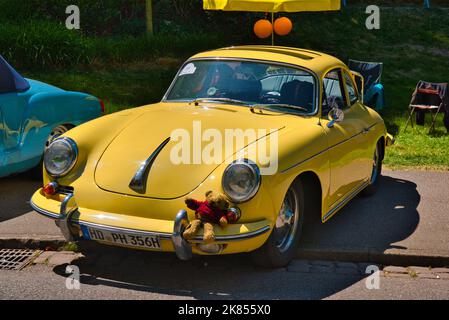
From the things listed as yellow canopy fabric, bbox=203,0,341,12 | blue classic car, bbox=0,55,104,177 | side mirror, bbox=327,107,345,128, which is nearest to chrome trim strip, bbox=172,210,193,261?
side mirror, bbox=327,107,345,128

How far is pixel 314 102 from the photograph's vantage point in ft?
20.2

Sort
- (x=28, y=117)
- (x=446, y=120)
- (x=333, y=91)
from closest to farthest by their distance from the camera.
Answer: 1. (x=333, y=91)
2. (x=28, y=117)
3. (x=446, y=120)

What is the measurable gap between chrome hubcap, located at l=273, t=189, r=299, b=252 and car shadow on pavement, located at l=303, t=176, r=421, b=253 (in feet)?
0.98

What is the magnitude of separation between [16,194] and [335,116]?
336cm

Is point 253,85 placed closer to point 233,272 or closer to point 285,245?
point 285,245

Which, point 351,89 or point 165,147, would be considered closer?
point 165,147

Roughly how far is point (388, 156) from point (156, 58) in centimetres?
642

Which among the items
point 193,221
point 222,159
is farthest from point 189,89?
point 193,221

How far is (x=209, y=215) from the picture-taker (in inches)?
187

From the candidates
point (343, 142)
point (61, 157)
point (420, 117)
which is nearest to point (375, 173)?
point (343, 142)

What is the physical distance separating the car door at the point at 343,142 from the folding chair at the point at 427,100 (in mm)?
4126

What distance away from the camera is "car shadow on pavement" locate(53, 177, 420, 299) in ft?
16.1

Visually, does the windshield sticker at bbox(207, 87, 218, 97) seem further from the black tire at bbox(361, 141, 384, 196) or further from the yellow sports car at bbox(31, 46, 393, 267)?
the black tire at bbox(361, 141, 384, 196)
